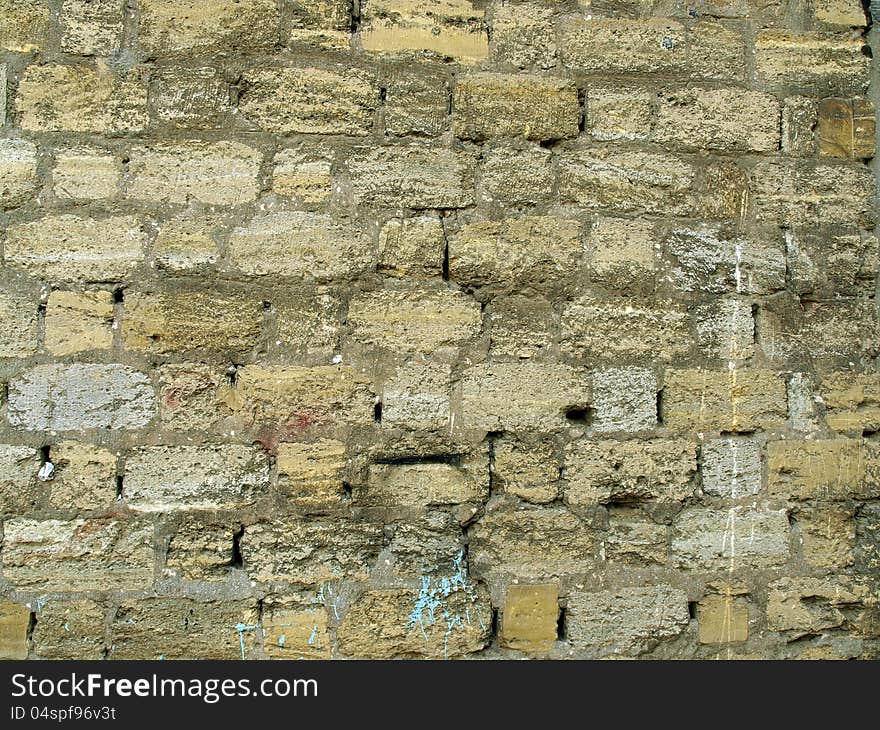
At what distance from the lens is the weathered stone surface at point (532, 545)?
278 cm

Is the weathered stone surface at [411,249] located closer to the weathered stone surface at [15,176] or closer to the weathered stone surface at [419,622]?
the weathered stone surface at [419,622]

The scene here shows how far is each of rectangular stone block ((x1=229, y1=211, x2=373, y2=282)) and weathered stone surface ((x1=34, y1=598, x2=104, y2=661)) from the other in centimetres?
114

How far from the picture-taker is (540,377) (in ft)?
9.26

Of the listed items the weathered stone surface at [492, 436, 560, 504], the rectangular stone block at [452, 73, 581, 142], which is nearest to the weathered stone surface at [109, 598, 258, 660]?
the weathered stone surface at [492, 436, 560, 504]

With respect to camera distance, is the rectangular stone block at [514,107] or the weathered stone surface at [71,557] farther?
the rectangular stone block at [514,107]

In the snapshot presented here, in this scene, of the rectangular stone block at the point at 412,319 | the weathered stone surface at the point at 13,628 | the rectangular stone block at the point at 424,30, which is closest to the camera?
the weathered stone surface at the point at 13,628

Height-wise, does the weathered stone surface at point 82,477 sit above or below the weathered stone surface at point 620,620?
above

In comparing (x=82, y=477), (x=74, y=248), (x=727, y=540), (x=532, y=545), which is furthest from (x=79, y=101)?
(x=727, y=540)

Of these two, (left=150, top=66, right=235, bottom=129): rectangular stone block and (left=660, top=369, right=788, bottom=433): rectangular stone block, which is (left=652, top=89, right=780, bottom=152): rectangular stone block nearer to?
Answer: (left=660, top=369, right=788, bottom=433): rectangular stone block

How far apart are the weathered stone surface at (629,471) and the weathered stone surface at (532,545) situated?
9 cm

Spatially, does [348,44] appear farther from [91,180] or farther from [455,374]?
[455,374]

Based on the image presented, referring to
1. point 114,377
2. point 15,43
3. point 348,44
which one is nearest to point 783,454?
point 348,44

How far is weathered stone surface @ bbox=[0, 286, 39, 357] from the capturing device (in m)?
2.72

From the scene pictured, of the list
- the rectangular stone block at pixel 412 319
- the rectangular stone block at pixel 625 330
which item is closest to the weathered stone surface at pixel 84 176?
the rectangular stone block at pixel 412 319
